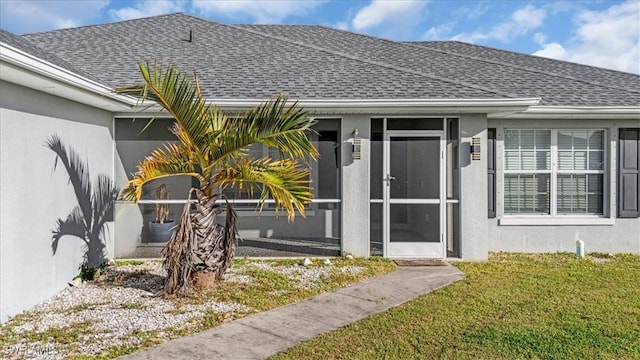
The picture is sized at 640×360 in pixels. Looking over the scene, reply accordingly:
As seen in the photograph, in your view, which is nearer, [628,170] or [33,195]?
[33,195]

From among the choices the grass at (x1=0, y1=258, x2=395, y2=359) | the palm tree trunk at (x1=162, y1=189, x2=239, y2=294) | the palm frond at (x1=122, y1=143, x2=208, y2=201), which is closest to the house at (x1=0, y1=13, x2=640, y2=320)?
the grass at (x1=0, y1=258, x2=395, y2=359)

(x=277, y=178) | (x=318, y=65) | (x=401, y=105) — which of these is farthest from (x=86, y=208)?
(x=401, y=105)

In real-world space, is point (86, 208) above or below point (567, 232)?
above

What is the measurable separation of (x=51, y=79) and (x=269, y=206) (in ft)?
14.0

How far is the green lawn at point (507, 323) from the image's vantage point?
4.09m

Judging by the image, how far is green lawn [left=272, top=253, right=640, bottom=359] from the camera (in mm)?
4090

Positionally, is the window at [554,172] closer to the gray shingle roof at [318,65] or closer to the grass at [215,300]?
the gray shingle roof at [318,65]

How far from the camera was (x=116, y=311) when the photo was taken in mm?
5270

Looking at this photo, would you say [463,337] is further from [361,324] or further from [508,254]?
[508,254]

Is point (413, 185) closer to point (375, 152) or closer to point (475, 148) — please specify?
point (375, 152)

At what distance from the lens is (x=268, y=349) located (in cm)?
418

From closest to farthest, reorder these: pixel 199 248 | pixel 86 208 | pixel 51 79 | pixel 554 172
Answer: pixel 51 79
pixel 199 248
pixel 86 208
pixel 554 172

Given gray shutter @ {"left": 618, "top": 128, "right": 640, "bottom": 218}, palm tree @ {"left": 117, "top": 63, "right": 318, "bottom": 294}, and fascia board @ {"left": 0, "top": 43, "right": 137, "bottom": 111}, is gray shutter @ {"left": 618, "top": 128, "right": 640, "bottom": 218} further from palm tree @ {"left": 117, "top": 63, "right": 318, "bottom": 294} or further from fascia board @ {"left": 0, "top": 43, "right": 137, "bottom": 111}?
fascia board @ {"left": 0, "top": 43, "right": 137, "bottom": 111}

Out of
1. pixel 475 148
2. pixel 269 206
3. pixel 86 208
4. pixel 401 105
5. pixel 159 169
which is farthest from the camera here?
pixel 269 206
